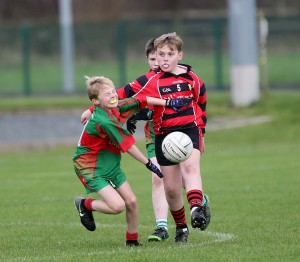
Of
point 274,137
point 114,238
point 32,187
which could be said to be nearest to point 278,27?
point 274,137

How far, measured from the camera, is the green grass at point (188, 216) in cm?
859

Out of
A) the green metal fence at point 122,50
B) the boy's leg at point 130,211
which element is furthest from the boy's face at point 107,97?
the green metal fence at point 122,50

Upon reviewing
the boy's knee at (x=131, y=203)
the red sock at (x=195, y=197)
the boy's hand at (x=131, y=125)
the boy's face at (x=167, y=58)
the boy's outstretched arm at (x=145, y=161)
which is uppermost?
the boy's face at (x=167, y=58)

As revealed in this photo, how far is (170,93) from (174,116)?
22 cm

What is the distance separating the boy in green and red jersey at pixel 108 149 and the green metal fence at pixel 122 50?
21568mm

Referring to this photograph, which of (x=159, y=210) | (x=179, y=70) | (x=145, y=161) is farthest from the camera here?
(x=159, y=210)

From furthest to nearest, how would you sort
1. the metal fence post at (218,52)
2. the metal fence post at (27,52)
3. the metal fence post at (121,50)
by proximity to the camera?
the metal fence post at (27,52) < the metal fence post at (121,50) < the metal fence post at (218,52)

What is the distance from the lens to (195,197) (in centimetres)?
914

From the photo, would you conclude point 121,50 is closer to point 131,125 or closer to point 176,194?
point 131,125

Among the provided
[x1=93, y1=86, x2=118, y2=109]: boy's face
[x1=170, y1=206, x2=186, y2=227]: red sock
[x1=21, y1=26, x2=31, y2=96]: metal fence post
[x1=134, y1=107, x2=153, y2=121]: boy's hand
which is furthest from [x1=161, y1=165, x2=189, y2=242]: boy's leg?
[x1=21, y1=26, x2=31, y2=96]: metal fence post

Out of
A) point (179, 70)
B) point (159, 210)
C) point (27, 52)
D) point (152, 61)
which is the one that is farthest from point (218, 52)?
point (179, 70)

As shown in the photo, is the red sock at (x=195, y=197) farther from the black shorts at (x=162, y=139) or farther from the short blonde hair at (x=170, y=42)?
the short blonde hair at (x=170, y=42)

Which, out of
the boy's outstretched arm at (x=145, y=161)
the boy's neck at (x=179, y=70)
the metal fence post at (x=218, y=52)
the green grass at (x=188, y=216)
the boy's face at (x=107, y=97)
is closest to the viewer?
the green grass at (x=188, y=216)

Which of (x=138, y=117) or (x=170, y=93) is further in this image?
(x=138, y=117)
